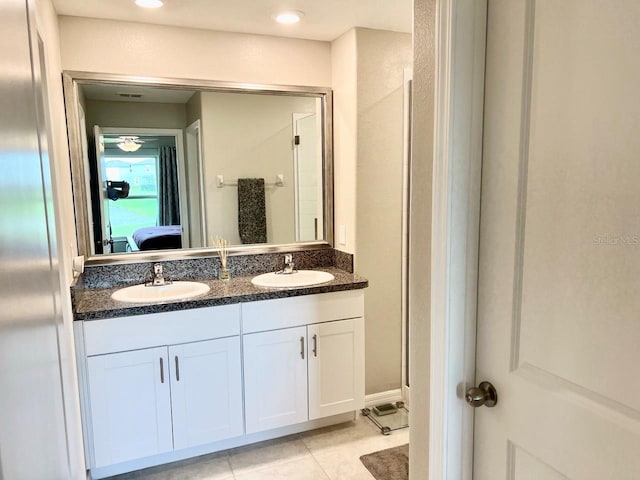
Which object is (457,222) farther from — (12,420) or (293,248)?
(293,248)

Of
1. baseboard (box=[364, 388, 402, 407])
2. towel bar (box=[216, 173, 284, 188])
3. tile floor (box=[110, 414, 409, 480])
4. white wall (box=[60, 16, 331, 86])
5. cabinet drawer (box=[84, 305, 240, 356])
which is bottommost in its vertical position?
tile floor (box=[110, 414, 409, 480])

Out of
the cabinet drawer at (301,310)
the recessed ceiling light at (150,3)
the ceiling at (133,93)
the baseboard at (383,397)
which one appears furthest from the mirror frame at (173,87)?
the baseboard at (383,397)

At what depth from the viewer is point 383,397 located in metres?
2.97

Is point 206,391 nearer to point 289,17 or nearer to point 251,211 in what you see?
point 251,211

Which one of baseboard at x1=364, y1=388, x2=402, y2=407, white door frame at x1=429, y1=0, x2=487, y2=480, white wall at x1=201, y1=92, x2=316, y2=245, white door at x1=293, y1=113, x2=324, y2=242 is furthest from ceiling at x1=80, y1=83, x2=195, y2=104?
baseboard at x1=364, y1=388, x2=402, y2=407

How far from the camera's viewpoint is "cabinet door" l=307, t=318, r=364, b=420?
2.54 metres

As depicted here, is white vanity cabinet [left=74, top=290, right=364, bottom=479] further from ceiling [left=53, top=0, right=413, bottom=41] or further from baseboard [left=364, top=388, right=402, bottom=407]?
ceiling [left=53, top=0, right=413, bottom=41]

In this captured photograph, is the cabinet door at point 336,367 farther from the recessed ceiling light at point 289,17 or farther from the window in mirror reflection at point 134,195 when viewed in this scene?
the recessed ceiling light at point 289,17

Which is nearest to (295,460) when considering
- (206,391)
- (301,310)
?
(206,391)

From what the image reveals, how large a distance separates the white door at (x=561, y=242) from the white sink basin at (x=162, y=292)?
1.59 m

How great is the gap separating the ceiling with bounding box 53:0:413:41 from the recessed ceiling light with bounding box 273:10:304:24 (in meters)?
0.03

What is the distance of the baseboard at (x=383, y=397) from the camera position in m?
2.93

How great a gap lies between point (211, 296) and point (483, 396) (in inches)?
57.5

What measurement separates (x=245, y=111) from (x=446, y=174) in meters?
1.84
